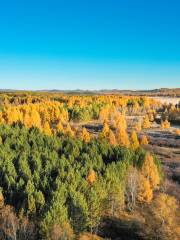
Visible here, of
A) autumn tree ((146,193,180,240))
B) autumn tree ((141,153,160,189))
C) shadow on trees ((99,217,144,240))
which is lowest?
shadow on trees ((99,217,144,240))

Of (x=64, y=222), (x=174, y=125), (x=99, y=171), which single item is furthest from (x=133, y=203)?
(x=174, y=125)

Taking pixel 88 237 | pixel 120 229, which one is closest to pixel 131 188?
pixel 120 229

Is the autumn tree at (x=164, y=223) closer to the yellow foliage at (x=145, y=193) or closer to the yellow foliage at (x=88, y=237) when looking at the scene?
the yellow foliage at (x=145, y=193)

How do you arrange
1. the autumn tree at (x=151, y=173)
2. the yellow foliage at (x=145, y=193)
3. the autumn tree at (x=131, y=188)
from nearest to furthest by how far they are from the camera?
1. the yellow foliage at (x=145, y=193)
2. the autumn tree at (x=131, y=188)
3. the autumn tree at (x=151, y=173)

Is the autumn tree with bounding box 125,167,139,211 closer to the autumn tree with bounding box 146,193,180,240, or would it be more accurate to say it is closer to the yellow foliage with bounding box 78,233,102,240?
the autumn tree with bounding box 146,193,180,240

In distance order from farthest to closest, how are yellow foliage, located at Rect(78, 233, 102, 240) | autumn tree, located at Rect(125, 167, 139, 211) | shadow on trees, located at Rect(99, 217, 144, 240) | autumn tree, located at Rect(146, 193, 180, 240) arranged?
autumn tree, located at Rect(125, 167, 139, 211), shadow on trees, located at Rect(99, 217, 144, 240), autumn tree, located at Rect(146, 193, 180, 240), yellow foliage, located at Rect(78, 233, 102, 240)

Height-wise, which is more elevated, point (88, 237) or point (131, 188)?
point (131, 188)

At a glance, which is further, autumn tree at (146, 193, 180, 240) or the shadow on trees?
the shadow on trees

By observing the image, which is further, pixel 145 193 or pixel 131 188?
pixel 131 188

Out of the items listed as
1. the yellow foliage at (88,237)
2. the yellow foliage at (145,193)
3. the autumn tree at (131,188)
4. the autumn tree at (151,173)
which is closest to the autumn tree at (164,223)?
the yellow foliage at (145,193)

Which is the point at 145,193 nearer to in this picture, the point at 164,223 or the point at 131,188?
the point at 131,188

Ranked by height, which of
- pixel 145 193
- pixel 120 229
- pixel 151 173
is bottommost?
pixel 120 229

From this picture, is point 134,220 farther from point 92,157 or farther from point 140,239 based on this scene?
point 92,157

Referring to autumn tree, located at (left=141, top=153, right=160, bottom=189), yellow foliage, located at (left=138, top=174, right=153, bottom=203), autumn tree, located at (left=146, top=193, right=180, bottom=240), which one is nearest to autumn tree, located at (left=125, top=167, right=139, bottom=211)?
yellow foliage, located at (left=138, top=174, right=153, bottom=203)
